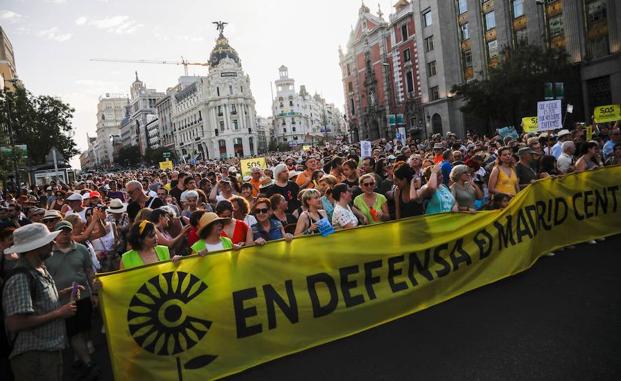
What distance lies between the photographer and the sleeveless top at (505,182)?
7.12 metres

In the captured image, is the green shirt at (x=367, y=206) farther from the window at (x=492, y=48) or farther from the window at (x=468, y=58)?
the window at (x=468, y=58)

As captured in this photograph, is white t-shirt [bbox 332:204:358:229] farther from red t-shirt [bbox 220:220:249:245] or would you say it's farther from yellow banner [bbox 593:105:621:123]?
yellow banner [bbox 593:105:621:123]

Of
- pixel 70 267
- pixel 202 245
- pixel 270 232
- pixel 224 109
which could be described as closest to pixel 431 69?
pixel 270 232

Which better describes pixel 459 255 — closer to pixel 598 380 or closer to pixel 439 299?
pixel 439 299

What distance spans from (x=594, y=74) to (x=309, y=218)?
1229 inches

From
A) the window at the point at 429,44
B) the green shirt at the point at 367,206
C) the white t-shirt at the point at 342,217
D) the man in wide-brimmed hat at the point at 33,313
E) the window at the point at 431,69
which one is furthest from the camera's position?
the window at the point at 431,69

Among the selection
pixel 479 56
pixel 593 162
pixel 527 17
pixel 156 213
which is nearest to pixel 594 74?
pixel 527 17

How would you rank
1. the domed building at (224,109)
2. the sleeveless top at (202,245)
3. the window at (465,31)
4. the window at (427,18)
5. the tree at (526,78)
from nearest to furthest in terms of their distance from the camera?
the sleeveless top at (202,245) → the tree at (526,78) → the window at (465,31) → the window at (427,18) → the domed building at (224,109)

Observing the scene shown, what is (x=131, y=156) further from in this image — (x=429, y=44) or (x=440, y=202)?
(x=440, y=202)

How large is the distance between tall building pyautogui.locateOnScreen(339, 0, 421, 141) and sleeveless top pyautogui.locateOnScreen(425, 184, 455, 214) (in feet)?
140

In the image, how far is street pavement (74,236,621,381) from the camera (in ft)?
12.3

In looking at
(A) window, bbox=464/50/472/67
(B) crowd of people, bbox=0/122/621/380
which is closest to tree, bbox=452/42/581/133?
(A) window, bbox=464/50/472/67

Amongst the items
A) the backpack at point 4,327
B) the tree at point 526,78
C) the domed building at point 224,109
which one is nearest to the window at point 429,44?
the tree at point 526,78

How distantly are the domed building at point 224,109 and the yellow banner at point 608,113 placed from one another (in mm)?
99345
